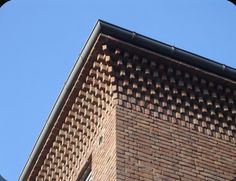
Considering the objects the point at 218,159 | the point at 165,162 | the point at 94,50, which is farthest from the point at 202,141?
the point at 94,50

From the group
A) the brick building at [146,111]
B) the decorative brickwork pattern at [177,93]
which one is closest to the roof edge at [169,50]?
the brick building at [146,111]

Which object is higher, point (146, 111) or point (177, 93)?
point (177, 93)

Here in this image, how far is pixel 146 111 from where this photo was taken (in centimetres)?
1062

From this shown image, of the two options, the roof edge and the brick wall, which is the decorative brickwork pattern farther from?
the brick wall

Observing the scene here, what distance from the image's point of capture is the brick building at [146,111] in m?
9.85

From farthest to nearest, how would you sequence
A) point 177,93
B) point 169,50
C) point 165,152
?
point 177,93
point 169,50
point 165,152

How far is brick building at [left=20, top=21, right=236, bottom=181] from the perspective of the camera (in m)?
9.85

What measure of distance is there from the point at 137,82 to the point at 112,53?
28.4 inches

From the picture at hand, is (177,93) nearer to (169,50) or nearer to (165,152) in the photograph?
(169,50)

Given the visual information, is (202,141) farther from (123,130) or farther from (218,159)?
(123,130)

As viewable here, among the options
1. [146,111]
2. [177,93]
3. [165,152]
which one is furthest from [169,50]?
[165,152]

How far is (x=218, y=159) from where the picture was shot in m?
10.5

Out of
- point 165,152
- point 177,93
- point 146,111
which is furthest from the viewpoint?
point 177,93

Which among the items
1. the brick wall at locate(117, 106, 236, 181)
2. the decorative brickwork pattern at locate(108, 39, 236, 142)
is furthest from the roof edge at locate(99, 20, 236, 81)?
the brick wall at locate(117, 106, 236, 181)
